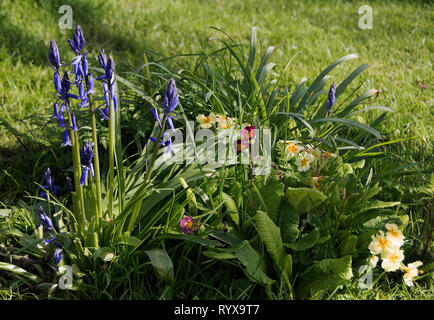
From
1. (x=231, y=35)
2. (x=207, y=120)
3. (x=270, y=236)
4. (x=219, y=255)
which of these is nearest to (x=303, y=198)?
(x=270, y=236)

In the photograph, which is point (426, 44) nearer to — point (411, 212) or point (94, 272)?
point (411, 212)

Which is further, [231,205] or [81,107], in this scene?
[231,205]

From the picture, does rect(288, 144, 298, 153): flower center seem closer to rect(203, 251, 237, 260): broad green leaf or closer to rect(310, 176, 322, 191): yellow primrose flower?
rect(310, 176, 322, 191): yellow primrose flower

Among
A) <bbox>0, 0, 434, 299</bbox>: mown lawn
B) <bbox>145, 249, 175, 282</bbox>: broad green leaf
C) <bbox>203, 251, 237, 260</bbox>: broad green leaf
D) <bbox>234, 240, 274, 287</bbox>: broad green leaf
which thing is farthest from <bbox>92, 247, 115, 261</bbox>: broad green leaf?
<bbox>0, 0, 434, 299</bbox>: mown lawn

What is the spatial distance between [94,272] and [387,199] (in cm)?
157

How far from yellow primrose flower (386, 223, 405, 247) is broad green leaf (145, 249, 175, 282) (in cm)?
91

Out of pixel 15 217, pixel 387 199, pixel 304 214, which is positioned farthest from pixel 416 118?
pixel 15 217

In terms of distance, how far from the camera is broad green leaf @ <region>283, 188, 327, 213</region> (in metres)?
2.04

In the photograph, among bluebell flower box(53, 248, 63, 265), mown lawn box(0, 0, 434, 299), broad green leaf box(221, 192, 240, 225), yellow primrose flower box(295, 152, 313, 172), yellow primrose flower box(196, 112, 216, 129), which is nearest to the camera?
bluebell flower box(53, 248, 63, 265)

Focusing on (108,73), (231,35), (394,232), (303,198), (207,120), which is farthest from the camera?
(231,35)

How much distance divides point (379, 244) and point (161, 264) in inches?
35.3

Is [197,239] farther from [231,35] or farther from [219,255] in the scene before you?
[231,35]

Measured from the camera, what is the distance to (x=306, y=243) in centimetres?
198

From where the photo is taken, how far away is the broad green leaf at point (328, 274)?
1875 millimetres
